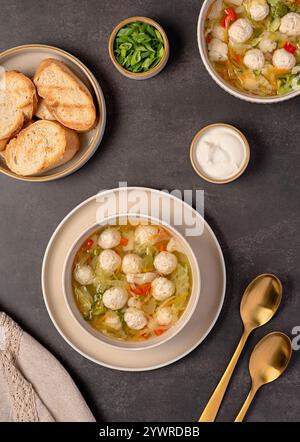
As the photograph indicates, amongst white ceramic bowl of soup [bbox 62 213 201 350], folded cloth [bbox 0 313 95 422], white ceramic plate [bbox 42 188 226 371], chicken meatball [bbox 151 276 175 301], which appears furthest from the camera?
folded cloth [bbox 0 313 95 422]

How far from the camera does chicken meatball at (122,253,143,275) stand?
283 centimetres

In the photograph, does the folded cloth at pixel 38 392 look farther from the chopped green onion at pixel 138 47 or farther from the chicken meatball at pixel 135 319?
the chopped green onion at pixel 138 47

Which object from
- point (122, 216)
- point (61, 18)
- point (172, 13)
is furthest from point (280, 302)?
point (61, 18)

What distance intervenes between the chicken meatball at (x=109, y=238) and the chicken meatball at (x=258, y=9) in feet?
3.96

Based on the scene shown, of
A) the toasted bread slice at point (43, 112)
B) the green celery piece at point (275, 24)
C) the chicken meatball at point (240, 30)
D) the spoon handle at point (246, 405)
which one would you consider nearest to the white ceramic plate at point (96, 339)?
the spoon handle at point (246, 405)

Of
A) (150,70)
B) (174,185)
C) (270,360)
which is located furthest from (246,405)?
(150,70)

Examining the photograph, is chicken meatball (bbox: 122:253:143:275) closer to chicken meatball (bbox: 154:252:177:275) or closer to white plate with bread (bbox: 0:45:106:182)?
chicken meatball (bbox: 154:252:177:275)

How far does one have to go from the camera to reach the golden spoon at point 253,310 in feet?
9.57

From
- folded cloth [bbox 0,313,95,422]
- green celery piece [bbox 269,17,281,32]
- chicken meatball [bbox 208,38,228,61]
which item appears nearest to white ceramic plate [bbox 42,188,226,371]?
folded cloth [bbox 0,313,95,422]

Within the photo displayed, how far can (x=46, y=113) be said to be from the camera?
300cm

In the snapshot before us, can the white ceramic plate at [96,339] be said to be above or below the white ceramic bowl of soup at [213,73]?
below

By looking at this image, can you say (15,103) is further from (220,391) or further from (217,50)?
(220,391)

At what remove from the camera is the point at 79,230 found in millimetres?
2969

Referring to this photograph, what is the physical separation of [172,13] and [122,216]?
1.13 meters
